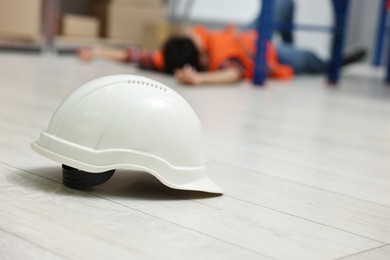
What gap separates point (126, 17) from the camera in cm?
414

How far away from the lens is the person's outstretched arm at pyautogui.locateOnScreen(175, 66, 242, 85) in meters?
2.63

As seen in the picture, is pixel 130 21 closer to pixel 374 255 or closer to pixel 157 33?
pixel 157 33

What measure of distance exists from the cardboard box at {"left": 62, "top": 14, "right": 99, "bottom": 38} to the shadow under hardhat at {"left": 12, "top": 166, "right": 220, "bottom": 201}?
9.84 ft

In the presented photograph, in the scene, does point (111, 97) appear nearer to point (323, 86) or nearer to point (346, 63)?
point (323, 86)

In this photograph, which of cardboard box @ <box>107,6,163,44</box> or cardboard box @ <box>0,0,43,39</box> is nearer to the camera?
cardboard box @ <box>0,0,43,39</box>

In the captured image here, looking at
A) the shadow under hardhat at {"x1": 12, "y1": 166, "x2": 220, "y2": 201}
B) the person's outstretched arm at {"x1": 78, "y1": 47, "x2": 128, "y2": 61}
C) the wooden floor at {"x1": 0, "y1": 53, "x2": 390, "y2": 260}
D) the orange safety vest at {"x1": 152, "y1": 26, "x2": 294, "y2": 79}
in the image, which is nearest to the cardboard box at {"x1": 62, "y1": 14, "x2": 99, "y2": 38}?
the person's outstretched arm at {"x1": 78, "y1": 47, "x2": 128, "y2": 61}

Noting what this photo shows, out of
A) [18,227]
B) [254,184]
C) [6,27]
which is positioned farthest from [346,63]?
[18,227]

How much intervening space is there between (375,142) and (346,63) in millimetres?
2487

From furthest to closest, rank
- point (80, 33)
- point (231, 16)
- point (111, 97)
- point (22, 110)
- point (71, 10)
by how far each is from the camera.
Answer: point (231, 16) < point (71, 10) < point (80, 33) < point (22, 110) < point (111, 97)

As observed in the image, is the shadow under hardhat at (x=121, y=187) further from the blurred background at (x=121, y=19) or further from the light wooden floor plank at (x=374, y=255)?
the blurred background at (x=121, y=19)

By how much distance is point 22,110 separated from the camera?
1608 millimetres

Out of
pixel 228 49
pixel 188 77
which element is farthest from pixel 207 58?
pixel 188 77

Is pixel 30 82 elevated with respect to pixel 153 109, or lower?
lower

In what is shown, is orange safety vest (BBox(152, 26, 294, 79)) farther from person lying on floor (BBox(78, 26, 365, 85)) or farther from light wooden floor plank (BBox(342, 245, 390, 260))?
light wooden floor plank (BBox(342, 245, 390, 260))
